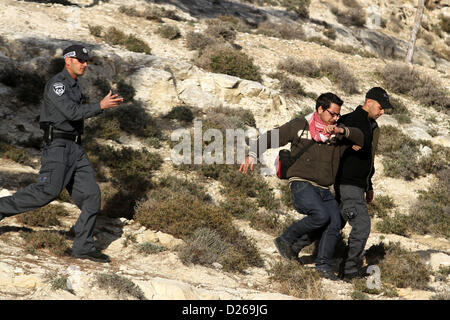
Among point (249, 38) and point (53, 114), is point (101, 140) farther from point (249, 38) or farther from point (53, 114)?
point (249, 38)

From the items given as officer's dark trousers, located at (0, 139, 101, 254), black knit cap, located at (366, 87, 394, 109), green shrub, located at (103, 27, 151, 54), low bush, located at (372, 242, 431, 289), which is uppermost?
black knit cap, located at (366, 87, 394, 109)

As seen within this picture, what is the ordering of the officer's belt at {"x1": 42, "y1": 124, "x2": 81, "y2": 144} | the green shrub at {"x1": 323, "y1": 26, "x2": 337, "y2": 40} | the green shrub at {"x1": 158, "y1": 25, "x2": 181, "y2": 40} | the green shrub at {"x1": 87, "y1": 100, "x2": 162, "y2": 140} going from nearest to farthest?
the officer's belt at {"x1": 42, "y1": 124, "x2": 81, "y2": 144} → the green shrub at {"x1": 87, "y1": 100, "x2": 162, "y2": 140} → the green shrub at {"x1": 158, "y1": 25, "x2": 181, "y2": 40} → the green shrub at {"x1": 323, "y1": 26, "x2": 337, "y2": 40}

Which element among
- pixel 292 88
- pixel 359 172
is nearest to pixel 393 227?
pixel 359 172

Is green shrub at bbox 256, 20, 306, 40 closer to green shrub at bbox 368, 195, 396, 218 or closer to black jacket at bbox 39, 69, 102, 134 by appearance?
green shrub at bbox 368, 195, 396, 218

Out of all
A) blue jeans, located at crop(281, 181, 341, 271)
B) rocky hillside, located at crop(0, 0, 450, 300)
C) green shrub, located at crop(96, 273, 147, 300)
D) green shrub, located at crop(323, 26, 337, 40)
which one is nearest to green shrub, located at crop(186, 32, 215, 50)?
rocky hillside, located at crop(0, 0, 450, 300)

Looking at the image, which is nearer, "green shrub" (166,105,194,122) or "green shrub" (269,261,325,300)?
"green shrub" (269,261,325,300)

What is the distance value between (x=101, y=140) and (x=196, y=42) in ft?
25.6

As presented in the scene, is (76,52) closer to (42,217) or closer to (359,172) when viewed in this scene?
(42,217)

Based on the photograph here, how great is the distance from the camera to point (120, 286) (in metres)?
4.61

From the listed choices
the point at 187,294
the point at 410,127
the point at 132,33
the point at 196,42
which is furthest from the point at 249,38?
the point at 187,294

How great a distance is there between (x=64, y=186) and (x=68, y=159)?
1.11 feet

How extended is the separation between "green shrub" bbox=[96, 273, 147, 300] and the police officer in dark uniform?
99 cm

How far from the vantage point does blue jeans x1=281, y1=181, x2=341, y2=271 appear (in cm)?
580

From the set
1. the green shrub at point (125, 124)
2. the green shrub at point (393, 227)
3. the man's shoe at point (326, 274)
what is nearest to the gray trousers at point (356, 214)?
the man's shoe at point (326, 274)
